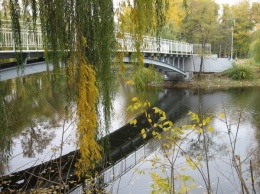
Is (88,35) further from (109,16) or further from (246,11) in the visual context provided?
(246,11)

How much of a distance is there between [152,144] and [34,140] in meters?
3.69

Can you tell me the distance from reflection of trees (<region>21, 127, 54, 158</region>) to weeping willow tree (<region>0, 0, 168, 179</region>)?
542 cm

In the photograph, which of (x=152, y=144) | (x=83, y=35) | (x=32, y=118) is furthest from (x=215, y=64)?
(x=83, y=35)

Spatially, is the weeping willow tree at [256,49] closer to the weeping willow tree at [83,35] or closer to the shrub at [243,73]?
the shrub at [243,73]

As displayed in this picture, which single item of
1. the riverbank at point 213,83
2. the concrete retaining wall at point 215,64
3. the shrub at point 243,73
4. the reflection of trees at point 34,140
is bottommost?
→ the reflection of trees at point 34,140

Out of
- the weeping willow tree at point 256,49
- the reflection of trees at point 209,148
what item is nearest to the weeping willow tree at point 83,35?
the reflection of trees at point 209,148

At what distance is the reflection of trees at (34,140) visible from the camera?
743cm

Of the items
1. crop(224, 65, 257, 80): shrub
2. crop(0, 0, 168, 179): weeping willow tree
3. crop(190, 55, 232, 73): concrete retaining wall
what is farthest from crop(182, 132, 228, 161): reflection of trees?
crop(190, 55, 232, 73): concrete retaining wall

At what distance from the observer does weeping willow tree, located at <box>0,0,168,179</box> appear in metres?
2.17

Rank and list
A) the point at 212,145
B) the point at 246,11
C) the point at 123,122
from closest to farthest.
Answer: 1. the point at 212,145
2. the point at 123,122
3. the point at 246,11

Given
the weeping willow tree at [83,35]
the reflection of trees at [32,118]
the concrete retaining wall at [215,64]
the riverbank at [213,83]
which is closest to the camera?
the weeping willow tree at [83,35]

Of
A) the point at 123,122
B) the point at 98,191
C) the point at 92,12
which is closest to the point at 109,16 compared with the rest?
the point at 92,12

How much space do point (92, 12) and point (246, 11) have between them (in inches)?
1185

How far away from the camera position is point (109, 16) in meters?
2.30
